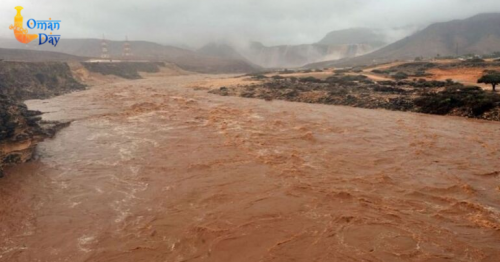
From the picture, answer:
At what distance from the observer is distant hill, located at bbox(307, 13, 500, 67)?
123 meters

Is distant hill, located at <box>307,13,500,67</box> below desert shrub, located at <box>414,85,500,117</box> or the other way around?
the other way around

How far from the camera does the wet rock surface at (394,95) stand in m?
22.5

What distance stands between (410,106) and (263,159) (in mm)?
17025

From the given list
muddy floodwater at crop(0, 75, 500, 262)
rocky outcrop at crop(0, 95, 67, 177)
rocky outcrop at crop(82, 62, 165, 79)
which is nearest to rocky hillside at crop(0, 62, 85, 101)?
rocky outcrop at crop(82, 62, 165, 79)

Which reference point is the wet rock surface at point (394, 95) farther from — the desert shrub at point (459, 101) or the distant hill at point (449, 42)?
the distant hill at point (449, 42)

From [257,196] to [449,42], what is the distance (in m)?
152

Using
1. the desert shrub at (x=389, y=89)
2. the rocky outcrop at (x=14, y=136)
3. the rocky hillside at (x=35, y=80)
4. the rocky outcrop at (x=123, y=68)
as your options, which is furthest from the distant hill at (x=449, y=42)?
the rocky outcrop at (x=14, y=136)

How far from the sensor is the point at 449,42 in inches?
5266

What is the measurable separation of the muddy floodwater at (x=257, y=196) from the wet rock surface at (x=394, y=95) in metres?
5.01

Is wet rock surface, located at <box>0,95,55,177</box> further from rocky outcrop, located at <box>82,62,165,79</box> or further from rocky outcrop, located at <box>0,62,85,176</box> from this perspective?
rocky outcrop, located at <box>82,62,165,79</box>

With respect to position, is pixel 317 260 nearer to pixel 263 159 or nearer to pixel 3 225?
pixel 263 159

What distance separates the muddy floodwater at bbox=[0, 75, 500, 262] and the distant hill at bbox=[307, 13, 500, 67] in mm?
109476

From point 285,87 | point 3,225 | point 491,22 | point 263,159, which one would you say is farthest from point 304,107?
point 491,22

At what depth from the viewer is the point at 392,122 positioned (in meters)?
20.6
